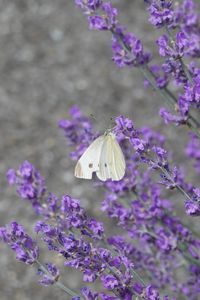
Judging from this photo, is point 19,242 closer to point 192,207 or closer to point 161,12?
point 192,207

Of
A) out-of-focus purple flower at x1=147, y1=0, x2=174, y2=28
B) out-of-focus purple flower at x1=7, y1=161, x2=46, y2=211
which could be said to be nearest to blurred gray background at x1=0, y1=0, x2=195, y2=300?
out-of-focus purple flower at x1=7, y1=161, x2=46, y2=211

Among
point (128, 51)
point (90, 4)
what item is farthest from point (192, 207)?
point (90, 4)

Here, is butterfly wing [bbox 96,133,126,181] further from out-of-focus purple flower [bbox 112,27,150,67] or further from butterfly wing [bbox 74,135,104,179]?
out-of-focus purple flower [bbox 112,27,150,67]

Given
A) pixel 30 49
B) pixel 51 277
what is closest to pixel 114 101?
pixel 30 49

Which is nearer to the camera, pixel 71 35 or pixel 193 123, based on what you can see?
pixel 193 123

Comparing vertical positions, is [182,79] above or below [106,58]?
below

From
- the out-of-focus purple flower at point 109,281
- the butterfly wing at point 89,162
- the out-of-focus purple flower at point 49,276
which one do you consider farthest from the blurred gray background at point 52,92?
the out-of-focus purple flower at point 109,281

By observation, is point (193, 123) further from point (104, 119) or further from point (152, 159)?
point (104, 119)
